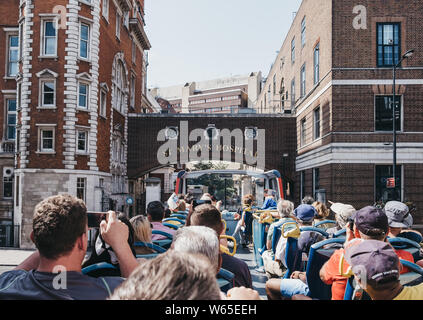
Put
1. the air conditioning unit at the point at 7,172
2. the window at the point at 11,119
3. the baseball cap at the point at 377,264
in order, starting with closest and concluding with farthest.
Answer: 1. the baseball cap at the point at 377,264
2. the air conditioning unit at the point at 7,172
3. the window at the point at 11,119

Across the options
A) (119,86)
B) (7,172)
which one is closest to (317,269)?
(7,172)

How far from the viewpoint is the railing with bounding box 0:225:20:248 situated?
74.7 ft

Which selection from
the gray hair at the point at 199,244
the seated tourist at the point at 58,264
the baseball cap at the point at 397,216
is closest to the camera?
the seated tourist at the point at 58,264

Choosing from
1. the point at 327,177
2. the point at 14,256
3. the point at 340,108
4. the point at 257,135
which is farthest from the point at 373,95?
the point at 14,256

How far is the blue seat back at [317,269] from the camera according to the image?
403 centimetres

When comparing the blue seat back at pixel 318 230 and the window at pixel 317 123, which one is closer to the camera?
the blue seat back at pixel 318 230

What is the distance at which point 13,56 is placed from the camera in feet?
88.1

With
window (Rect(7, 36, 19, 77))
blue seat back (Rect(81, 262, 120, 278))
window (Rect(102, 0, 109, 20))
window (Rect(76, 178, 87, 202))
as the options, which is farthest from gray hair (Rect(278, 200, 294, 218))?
window (Rect(7, 36, 19, 77))

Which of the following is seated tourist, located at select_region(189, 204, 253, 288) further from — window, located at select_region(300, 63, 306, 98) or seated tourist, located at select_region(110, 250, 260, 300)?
window, located at select_region(300, 63, 306, 98)

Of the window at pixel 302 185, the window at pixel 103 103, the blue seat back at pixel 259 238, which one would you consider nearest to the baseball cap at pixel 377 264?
the blue seat back at pixel 259 238

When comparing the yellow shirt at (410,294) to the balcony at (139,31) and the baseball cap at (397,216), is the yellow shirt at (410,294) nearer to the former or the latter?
the baseball cap at (397,216)

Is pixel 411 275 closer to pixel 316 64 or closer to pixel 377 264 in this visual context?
pixel 377 264

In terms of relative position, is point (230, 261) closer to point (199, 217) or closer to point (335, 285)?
point (199, 217)

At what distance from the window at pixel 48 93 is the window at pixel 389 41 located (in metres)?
19.4
